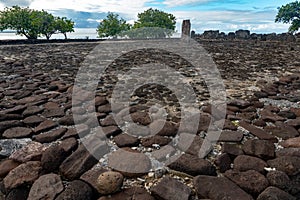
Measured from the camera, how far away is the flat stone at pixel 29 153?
7.81 ft

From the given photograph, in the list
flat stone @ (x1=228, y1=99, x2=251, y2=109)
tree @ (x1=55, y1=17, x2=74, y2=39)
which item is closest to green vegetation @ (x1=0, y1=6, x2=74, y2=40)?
tree @ (x1=55, y1=17, x2=74, y2=39)

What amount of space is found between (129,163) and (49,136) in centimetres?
105

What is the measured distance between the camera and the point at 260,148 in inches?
99.6

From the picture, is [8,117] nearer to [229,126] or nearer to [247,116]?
[229,126]

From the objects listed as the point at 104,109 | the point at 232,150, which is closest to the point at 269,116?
the point at 232,150

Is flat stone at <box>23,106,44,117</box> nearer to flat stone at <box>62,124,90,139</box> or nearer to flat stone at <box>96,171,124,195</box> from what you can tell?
flat stone at <box>62,124,90,139</box>

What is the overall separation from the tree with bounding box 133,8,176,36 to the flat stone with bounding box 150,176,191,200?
42.7m

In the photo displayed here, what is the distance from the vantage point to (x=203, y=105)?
3984mm

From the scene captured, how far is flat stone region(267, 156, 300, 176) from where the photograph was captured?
2.19m

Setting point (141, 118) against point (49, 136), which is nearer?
point (49, 136)

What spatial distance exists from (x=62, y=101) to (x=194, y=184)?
2.68 metres

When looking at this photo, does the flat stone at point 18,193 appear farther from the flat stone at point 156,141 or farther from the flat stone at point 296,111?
the flat stone at point 296,111

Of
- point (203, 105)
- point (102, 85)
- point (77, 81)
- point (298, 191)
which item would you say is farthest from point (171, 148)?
point (77, 81)

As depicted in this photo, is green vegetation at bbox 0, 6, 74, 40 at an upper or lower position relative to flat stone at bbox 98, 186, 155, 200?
upper
